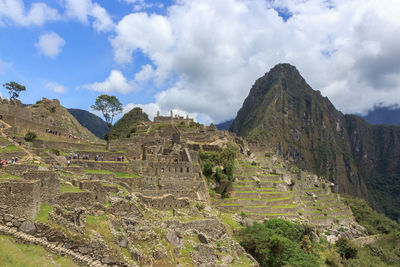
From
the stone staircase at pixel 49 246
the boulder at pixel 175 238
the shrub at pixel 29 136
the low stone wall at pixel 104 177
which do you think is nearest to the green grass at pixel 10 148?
the shrub at pixel 29 136

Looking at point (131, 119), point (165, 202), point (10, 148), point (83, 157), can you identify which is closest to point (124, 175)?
point (83, 157)

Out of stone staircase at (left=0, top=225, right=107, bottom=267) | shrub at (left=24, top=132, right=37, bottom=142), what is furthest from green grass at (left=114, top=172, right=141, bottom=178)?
stone staircase at (left=0, top=225, right=107, bottom=267)

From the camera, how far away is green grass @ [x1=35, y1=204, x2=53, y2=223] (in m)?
12.8

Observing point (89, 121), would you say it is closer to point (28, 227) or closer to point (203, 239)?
point (203, 239)

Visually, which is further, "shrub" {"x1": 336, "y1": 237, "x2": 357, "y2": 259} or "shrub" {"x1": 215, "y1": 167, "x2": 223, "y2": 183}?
"shrub" {"x1": 336, "y1": 237, "x2": 357, "y2": 259}

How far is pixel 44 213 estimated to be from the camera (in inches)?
531

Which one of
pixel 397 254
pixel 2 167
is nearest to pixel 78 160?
pixel 2 167

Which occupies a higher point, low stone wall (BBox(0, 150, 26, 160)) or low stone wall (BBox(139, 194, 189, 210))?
low stone wall (BBox(0, 150, 26, 160))

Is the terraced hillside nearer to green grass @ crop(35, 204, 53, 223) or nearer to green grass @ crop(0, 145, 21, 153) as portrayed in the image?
green grass @ crop(0, 145, 21, 153)

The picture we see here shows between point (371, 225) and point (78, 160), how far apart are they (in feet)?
220

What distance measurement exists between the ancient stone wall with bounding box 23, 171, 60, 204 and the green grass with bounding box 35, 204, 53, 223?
427mm

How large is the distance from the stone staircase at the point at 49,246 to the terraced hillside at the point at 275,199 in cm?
2477

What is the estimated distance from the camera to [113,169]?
94.6 feet

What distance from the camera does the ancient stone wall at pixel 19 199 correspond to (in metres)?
12.2
